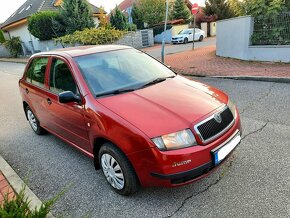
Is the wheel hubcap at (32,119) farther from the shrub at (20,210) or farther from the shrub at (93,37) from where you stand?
the shrub at (93,37)

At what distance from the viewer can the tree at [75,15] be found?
21.8m

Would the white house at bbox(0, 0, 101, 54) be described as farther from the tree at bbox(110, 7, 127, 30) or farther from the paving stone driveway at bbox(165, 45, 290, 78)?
the paving stone driveway at bbox(165, 45, 290, 78)

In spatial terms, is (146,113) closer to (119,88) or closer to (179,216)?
(119,88)

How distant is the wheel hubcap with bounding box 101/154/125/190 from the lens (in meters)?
3.09

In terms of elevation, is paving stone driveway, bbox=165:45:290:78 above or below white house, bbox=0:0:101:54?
below

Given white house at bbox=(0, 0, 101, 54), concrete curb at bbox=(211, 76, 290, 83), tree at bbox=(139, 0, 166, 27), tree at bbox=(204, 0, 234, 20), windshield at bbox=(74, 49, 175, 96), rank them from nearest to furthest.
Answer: windshield at bbox=(74, 49, 175, 96) < concrete curb at bbox=(211, 76, 290, 83) < white house at bbox=(0, 0, 101, 54) < tree at bbox=(204, 0, 234, 20) < tree at bbox=(139, 0, 166, 27)

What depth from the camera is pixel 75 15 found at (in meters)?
22.0

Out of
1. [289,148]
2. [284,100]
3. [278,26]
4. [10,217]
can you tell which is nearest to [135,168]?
[10,217]

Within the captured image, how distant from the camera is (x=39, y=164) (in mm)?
4223

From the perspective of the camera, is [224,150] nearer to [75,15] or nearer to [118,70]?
[118,70]

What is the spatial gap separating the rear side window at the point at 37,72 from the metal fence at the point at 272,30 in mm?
8391

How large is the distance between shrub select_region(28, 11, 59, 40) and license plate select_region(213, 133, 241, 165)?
23272mm

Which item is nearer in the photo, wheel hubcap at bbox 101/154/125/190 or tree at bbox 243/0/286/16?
wheel hubcap at bbox 101/154/125/190

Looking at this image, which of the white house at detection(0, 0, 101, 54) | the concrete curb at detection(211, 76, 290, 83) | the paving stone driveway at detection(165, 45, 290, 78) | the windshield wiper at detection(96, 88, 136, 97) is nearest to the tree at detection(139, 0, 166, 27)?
the white house at detection(0, 0, 101, 54)
